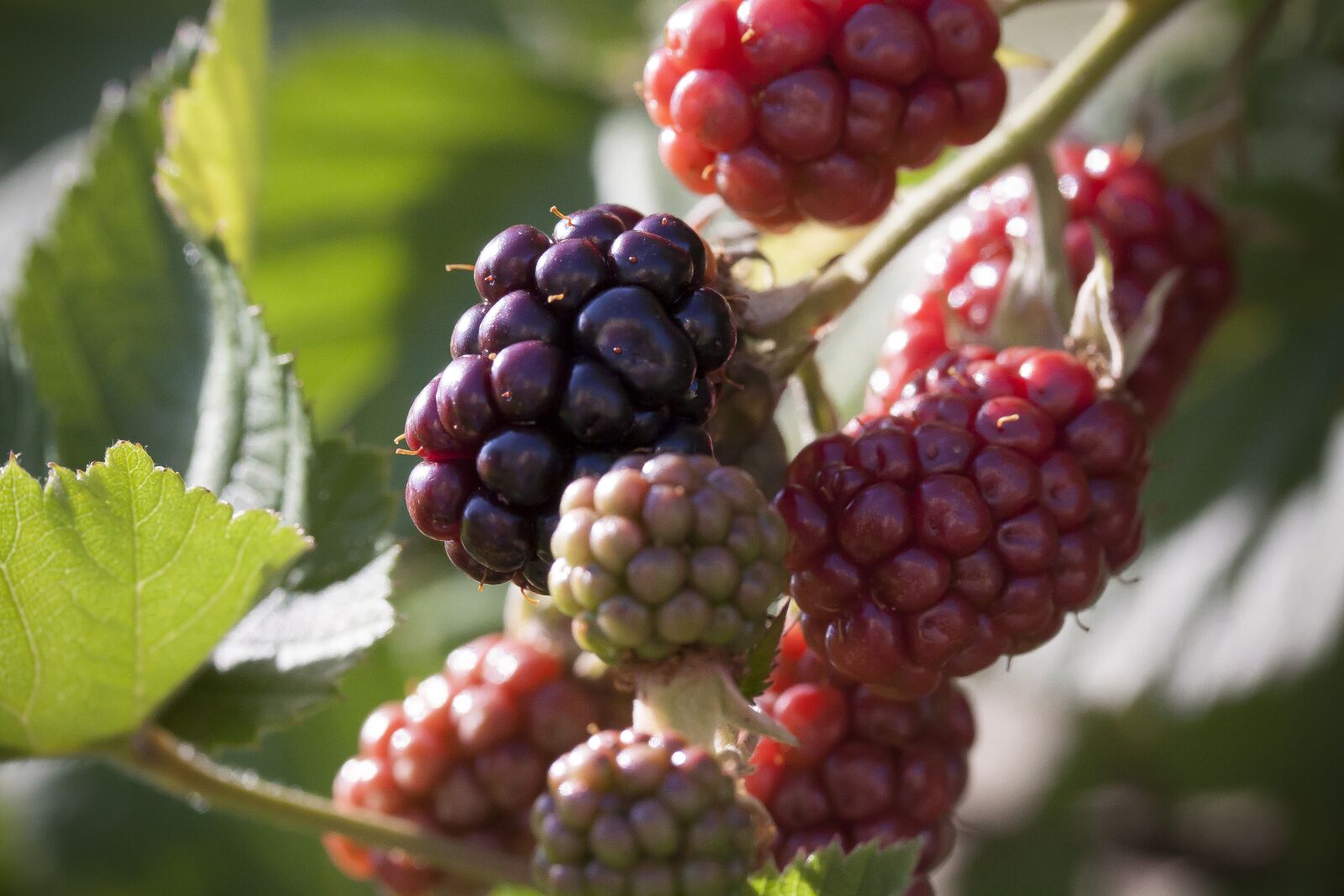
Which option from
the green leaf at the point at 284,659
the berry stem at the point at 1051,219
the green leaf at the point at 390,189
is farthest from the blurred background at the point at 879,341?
the green leaf at the point at 284,659

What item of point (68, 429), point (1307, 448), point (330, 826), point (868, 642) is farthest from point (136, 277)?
point (1307, 448)

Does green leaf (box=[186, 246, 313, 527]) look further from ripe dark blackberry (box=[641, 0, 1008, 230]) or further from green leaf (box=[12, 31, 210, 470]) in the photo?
ripe dark blackberry (box=[641, 0, 1008, 230])

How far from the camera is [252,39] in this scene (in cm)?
174

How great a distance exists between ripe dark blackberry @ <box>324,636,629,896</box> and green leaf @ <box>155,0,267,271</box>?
53cm

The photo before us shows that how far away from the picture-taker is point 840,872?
3.50 feet

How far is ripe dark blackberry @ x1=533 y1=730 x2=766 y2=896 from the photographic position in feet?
3.02

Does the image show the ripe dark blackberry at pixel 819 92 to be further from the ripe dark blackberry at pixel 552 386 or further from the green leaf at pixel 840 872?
the green leaf at pixel 840 872

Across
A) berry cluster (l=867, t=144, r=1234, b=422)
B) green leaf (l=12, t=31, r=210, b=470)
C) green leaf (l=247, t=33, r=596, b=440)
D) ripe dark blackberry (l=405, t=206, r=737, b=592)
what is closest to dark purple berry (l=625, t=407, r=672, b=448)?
ripe dark blackberry (l=405, t=206, r=737, b=592)

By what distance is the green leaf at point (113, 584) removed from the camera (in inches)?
44.6

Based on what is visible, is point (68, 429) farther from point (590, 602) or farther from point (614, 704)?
point (590, 602)

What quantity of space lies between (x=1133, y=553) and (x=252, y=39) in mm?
1222

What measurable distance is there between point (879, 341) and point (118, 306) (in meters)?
1.04

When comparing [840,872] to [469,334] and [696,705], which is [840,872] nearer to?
[696,705]

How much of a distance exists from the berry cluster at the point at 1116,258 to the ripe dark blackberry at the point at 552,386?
1.41ft
